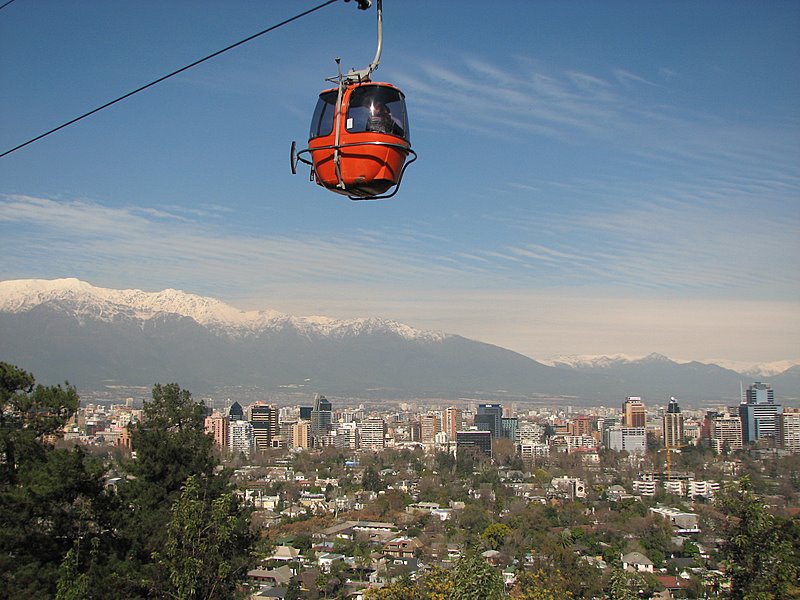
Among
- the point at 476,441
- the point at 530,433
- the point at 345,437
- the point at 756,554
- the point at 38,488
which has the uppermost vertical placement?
the point at 38,488

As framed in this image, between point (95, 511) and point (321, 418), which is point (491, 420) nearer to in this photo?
point (321, 418)

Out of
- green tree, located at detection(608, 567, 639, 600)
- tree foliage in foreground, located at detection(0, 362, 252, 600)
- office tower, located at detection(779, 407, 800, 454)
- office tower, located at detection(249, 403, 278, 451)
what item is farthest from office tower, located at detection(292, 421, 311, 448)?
green tree, located at detection(608, 567, 639, 600)

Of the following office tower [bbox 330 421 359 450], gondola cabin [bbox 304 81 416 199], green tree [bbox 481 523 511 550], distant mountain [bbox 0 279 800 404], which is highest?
distant mountain [bbox 0 279 800 404]

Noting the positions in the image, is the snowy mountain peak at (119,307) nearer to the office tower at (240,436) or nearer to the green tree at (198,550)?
the office tower at (240,436)

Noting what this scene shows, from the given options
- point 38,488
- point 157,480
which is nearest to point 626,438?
point 157,480

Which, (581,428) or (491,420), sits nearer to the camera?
(581,428)

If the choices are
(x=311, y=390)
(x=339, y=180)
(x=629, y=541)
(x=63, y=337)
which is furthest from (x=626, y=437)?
(x=63, y=337)

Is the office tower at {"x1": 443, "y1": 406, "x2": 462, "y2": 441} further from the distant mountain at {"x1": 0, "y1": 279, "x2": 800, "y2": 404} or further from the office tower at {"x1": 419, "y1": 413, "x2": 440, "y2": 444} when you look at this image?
the distant mountain at {"x1": 0, "y1": 279, "x2": 800, "y2": 404}
